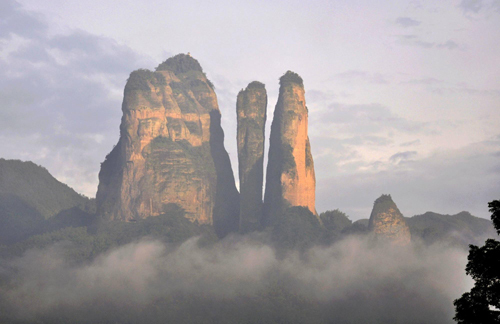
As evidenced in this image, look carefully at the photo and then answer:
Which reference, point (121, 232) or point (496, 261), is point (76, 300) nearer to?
point (121, 232)

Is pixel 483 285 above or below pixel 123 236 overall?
below

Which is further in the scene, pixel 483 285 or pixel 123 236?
pixel 123 236

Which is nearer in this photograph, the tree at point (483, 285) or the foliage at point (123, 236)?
the tree at point (483, 285)

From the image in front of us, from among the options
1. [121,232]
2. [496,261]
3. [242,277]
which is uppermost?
[121,232]

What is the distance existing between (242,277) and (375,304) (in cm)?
3627

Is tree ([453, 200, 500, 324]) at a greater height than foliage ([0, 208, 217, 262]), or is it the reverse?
foliage ([0, 208, 217, 262])

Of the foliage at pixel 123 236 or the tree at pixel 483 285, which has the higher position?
the foliage at pixel 123 236

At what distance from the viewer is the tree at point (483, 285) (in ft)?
133

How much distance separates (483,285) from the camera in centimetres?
4081

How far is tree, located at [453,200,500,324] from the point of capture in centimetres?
4044

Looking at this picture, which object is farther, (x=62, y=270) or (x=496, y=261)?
(x=62, y=270)

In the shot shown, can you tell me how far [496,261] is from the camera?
132 ft

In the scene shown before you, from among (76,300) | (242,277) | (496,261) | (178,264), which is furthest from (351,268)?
(496,261)

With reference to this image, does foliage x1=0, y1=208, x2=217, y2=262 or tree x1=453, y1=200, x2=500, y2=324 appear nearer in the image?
tree x1=453, y1=200, x2=500, y2=324
